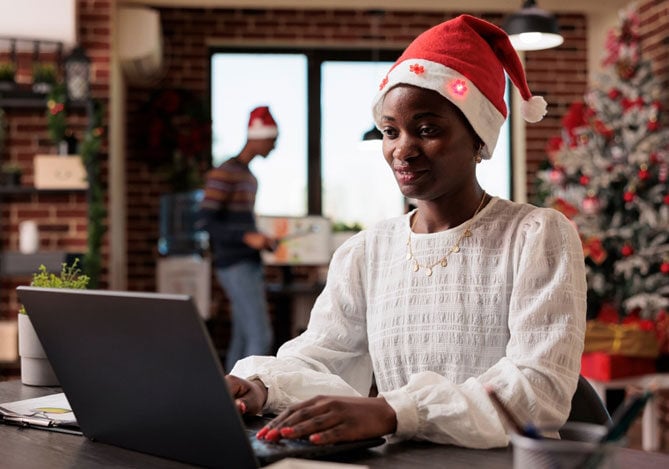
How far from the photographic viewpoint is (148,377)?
95 cm

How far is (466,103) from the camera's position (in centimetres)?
135

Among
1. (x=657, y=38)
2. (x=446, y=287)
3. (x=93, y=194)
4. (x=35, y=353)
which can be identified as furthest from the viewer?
(x=657, y=38)

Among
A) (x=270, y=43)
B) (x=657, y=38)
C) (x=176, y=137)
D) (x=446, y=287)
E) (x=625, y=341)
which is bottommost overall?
(x=625, y=341)

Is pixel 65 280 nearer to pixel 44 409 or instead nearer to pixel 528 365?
pixel 44 409

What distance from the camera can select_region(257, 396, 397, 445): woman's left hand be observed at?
101 cm

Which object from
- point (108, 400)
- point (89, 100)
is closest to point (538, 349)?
point (108, 400)

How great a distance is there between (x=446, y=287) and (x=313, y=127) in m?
5.38

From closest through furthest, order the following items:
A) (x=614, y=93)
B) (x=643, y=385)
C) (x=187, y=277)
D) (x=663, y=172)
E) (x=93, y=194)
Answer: (x=643, y=385)
(x=663, y=172)
(x=614, y=93)
(x=93, y=194)
(x=187, y=277)

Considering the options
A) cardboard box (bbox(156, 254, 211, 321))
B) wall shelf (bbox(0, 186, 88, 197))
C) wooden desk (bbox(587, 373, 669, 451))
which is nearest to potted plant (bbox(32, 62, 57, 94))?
wall shelf (bbox(0, 186, 88, 197))

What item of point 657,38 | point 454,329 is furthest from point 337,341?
point 657,38

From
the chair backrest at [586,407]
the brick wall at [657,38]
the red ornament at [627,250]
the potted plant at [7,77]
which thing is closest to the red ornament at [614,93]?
the brick wall at [657,38]

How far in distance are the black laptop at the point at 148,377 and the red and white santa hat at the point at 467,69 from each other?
21.8 inches

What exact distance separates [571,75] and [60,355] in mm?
6105

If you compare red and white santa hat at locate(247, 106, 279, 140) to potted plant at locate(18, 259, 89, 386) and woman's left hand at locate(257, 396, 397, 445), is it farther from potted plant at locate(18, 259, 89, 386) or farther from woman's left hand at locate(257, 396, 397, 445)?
woman's left hand at locate(257, 396, 397, 445)
